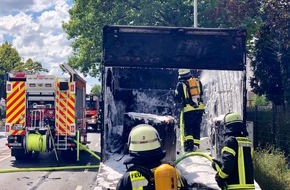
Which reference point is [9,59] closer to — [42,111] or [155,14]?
[155,14]

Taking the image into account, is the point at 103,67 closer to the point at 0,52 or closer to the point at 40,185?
the point at 40,185

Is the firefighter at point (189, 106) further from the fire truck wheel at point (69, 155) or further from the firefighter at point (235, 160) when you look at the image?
the fire truck wheel at point (69, 155)

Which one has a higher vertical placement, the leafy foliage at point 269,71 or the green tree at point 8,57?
the green tree at point 8,57

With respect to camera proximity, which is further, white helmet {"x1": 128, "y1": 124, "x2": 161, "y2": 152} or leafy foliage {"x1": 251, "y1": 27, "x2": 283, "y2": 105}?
leafy foliage {"x1": 251, "y1": 27, "x2": 283, "y2": 105}

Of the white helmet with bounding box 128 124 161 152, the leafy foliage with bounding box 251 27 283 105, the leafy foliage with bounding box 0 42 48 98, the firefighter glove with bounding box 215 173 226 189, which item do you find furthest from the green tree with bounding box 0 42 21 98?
the white helmet with bounding box 128 124 161 152

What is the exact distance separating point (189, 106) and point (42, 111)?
220 inches

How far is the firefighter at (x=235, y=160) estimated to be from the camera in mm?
5027

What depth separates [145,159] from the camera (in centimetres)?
351

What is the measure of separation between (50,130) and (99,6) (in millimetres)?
11258

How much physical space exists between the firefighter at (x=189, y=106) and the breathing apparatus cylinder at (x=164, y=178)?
4.66 metres

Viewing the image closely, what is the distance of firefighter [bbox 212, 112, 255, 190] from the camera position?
503cm

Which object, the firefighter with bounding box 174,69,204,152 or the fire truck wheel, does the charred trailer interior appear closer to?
the firefighter with bounding box 174,69,204,152

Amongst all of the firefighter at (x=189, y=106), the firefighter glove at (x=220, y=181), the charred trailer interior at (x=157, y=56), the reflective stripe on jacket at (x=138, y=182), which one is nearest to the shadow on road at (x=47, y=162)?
the charred trailer interior at (x=157, y=56)

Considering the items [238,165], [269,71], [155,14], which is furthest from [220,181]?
[269,71]
